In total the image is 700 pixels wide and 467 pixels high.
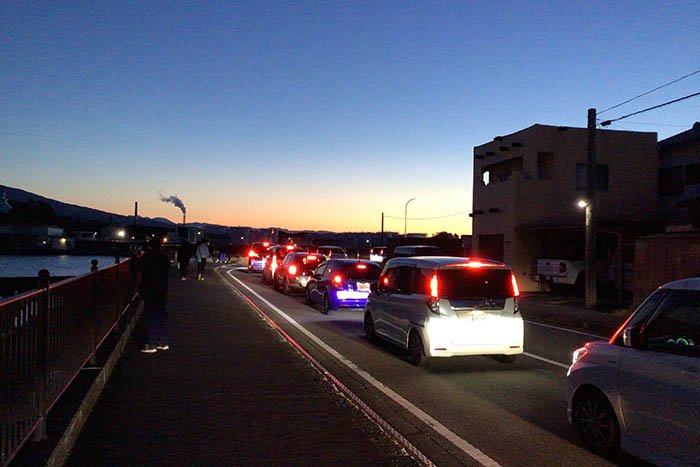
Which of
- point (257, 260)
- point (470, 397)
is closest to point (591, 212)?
point (470, 397)

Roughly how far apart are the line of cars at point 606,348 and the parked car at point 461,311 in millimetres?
15

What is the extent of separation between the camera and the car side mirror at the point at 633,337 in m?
5.12

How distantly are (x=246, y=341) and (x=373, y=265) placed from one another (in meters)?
6.33

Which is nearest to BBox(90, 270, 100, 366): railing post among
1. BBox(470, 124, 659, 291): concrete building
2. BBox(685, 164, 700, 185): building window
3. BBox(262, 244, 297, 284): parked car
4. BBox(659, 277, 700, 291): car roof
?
BBox(659, 277, 700, 291): car roof

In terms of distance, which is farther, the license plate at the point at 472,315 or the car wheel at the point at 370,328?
the car wheel at the point at 370,328

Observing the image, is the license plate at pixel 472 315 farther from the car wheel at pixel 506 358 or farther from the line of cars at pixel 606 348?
the car wheel at pixel 506 358

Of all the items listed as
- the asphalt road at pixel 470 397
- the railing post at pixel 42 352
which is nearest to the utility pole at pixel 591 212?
the asphalt road at pixel 470 397

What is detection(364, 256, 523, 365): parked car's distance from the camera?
30.5ft

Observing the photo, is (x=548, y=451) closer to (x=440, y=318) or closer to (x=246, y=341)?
(x=440, y=318)

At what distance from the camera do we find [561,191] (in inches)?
1131

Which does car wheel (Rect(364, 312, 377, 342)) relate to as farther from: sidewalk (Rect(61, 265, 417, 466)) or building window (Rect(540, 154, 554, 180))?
building window (Rect(540, 154, 554, 180))

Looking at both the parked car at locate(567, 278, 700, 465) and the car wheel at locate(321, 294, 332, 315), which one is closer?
the parked car at locate(567, 278, 700, 465)

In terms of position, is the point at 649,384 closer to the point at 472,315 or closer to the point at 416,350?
the point at 472,315

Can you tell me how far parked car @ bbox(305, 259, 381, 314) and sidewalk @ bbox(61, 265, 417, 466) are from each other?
19.0 ft
